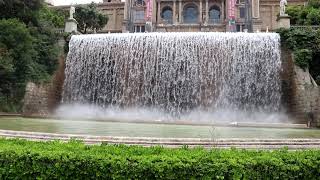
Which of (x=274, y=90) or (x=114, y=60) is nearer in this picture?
(x=274, y=90)

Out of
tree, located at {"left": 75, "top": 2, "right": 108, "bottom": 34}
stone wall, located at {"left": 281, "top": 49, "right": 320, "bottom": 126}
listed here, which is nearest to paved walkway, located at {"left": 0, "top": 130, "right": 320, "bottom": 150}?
stone wall, located at {"left": 281, "top": 49, "right": 320, "bottom": 126}

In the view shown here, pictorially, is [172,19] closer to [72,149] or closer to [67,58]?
[67,58]

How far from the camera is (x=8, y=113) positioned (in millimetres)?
19250

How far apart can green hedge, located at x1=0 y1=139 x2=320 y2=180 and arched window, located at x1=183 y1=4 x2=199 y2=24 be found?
164 ft

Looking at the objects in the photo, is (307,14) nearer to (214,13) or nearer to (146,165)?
(214,13)

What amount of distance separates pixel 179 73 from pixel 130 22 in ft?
102

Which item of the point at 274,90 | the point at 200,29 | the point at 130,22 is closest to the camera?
the point at 274,90

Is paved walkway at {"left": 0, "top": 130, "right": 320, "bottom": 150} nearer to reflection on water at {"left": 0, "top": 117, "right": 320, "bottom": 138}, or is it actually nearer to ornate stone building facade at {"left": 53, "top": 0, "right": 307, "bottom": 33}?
reflection on water at {"left": 0, "top": 117, "right": 320, "bottom": 138}

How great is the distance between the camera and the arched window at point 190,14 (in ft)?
178

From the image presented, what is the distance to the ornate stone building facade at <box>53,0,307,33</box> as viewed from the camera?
50.0 meters

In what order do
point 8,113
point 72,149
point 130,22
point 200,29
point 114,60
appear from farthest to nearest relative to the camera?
point 130,22
point 200,29
point 114,60
point 8,113
point 72,149

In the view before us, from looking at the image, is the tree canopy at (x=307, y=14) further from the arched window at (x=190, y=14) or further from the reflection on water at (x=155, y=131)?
the reflection on water at (x=155, y=131)

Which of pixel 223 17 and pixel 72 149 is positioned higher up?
pixel 223 17

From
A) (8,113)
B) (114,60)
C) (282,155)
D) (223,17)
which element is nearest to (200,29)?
(223,17)
